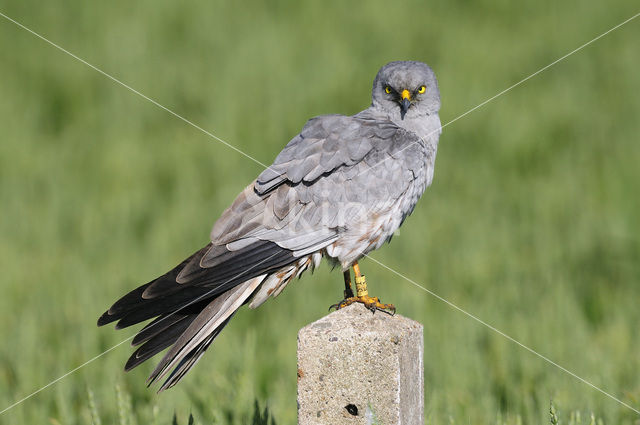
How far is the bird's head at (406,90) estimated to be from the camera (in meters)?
5.00

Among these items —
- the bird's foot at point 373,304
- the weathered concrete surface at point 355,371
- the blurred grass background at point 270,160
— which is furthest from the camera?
the blurred grass background at point 270,160

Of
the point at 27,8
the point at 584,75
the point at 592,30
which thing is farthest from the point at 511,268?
the point at 27,8

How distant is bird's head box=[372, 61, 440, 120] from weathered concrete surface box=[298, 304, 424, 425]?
1.58 metres

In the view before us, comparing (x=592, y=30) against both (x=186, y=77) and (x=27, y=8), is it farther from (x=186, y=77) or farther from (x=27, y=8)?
(x=27, y=8)

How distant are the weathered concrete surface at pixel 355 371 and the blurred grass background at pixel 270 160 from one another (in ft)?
3.02

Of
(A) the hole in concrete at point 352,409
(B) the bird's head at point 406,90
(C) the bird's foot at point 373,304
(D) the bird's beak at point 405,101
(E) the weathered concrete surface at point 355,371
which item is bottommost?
(A) the hole in concrete at point 352,409

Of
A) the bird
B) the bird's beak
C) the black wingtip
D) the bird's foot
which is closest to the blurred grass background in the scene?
the black wingtip

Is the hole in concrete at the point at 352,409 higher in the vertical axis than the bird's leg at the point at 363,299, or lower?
lower

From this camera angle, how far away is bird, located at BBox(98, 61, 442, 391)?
4176mm

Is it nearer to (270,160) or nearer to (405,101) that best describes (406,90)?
(405,101)

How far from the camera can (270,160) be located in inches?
421

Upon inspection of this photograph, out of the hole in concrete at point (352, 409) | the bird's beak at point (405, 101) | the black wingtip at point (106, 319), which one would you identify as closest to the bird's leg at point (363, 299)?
the hole in concrete at point (352, 409)

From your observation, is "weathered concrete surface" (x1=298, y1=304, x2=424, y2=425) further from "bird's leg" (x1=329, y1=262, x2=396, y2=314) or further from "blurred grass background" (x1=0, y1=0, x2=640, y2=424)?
"blurred grass background" (x1=0, y1=0, x2=640, y2=424)

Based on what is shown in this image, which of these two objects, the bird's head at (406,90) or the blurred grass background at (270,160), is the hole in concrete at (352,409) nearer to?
the blurred grass background at (270,160)
